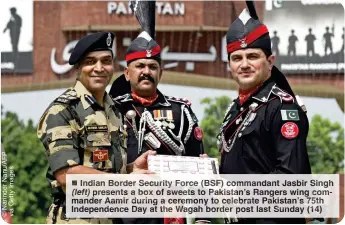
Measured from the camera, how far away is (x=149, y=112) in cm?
691

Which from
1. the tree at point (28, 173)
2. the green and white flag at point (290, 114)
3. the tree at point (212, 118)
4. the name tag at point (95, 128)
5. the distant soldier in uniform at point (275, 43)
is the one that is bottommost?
the tree at point (28, 173)

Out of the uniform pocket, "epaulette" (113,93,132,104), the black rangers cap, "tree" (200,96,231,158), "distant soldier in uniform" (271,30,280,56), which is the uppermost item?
"distant soldier in uniform" (271,30,280,56)

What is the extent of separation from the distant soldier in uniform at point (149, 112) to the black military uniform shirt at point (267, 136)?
94cm

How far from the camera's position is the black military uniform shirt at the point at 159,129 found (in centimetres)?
681

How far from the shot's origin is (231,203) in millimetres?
5871

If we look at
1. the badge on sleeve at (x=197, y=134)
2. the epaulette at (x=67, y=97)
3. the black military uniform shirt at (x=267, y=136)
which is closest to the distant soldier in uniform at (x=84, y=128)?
the epaulette at (x=67, y=97)

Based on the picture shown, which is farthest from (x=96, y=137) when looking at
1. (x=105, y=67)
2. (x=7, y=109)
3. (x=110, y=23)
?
(x=110, y=23)

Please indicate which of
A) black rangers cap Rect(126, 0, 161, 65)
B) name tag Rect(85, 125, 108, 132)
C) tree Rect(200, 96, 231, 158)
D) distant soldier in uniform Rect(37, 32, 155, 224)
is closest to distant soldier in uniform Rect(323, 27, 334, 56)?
tree Rect(200, 96, 231, 158)

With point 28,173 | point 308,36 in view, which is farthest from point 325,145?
point 308,36

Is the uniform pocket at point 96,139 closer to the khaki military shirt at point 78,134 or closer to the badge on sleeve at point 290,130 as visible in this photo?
the khaki military shirt at point 78,134

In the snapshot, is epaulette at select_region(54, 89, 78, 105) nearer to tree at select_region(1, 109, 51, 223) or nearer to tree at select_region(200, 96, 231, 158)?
tree at select_region(200, 96, 231, 158)

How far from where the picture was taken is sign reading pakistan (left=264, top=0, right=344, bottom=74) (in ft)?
103

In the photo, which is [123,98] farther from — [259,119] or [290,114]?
[290,114]

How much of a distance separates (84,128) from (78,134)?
0.15 ft
